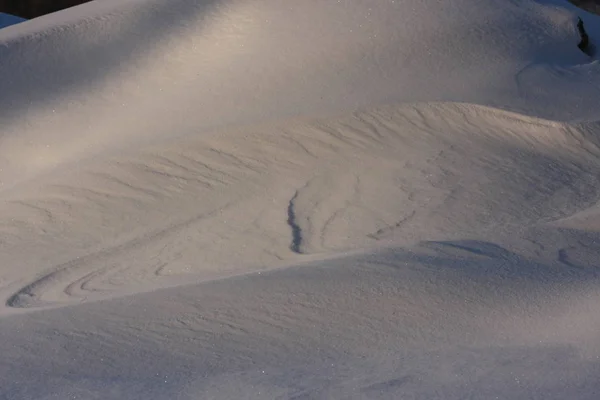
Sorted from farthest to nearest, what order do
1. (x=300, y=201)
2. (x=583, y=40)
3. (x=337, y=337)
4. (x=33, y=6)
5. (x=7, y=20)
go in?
(x=33, y=6) → (x=7, y=20) → (x=583, y=40) → (x=300, y=201) → (x=337, y=337)

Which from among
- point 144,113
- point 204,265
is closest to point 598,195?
point 204,265

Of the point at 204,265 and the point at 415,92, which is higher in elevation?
the point at 415,92

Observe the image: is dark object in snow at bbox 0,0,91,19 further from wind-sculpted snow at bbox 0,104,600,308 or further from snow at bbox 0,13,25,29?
wind-sculpted snow at bbox 0,104,600,308

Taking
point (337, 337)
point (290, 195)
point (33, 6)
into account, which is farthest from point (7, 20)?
point (337, 337)

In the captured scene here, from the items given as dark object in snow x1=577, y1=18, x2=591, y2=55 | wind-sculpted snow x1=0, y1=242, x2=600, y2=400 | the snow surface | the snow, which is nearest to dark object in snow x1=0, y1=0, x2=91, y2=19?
the snow

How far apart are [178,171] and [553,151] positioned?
1.34 m

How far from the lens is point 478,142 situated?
3477mm

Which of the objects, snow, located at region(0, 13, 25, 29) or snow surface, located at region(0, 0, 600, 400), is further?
snow, located at region(0, 13, 25, 29)

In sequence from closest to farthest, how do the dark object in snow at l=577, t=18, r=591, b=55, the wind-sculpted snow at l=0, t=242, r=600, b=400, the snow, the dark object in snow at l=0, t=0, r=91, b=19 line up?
the wind-sculpted snow at l=0, t=242, r=600, b=400
the dark object in snow at l=577, t=18, r=591, b=55
the snow
the dark object in snow at l=0, t=0, r=91, b=19

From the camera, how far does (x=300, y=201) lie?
3156 mm

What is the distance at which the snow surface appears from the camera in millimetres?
1961

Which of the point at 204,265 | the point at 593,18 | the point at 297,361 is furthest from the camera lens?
the point at 593,18

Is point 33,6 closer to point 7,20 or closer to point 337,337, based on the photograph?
point 7,20

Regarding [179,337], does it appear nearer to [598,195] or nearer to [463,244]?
[463,244]
